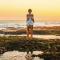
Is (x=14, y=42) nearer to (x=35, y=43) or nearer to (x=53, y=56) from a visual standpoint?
(x=35, y=43)

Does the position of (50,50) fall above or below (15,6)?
below

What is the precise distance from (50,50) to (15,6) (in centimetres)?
812

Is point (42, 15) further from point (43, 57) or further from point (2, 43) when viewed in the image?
point (43, 57)

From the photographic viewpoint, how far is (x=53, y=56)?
47.4 ft

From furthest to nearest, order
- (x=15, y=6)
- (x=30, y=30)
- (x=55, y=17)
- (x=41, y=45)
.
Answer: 1. (x=55, y=17)
2. (x=15, y=6)
3. (x=30, y=30)
4. (x=41, y=45)

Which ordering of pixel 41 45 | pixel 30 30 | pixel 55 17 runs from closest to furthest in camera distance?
pixel 41 45 < pixel 30 30 < pixel 55 17

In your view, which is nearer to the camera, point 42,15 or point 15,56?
point 15,56

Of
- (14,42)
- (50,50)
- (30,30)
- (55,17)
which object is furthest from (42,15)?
(50,50)

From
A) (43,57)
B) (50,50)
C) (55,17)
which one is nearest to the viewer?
(43,57)

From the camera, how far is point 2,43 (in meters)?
18.1

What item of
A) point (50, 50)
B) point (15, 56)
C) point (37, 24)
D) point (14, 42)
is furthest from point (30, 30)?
point (37, 24)

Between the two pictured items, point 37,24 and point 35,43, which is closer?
point 35,43

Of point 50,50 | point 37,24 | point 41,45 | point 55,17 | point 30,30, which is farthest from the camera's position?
point 37,24

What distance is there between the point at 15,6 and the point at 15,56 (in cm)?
924
